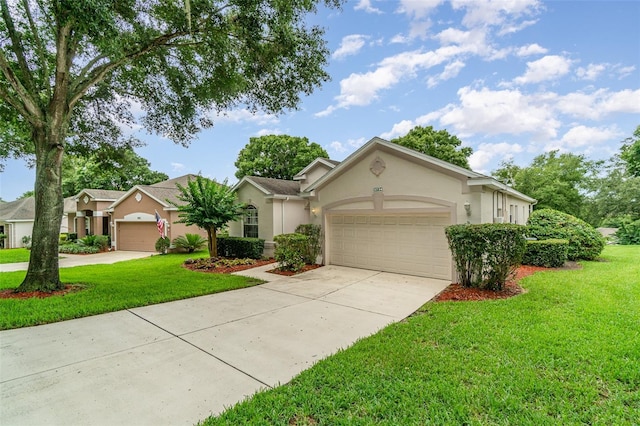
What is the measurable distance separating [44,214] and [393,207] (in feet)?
32.5

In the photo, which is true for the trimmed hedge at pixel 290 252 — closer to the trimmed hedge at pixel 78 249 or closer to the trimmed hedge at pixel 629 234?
the trimmed hedge at pixel 78 249

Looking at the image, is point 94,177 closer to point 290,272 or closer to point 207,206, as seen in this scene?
point 207,206

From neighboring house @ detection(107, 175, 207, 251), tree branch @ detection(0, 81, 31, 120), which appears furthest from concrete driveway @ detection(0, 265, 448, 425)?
neighboring house @ detection(107, 175, 207, 251)

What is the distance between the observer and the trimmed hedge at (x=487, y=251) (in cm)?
695

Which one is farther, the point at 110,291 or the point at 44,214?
the point at 110,291

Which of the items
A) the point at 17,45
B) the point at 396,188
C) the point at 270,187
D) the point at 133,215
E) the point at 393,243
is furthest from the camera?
the point at 133,215

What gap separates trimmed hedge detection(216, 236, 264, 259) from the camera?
43.4 ft

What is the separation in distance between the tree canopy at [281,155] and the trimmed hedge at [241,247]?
15886mm

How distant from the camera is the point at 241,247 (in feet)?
44.6

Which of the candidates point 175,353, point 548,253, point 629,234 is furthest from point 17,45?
point 629,234

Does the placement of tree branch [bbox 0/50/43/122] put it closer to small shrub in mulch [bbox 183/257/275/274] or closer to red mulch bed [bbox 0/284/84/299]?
red mulch bed [bbox 0/284/84/299]

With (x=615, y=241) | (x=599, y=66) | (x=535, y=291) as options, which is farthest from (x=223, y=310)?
(x=615, y=241)

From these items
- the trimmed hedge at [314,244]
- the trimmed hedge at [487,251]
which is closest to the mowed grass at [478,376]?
the trimmed hedge at [487,251]

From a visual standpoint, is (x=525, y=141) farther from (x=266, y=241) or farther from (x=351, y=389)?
(x=351, y=389)
